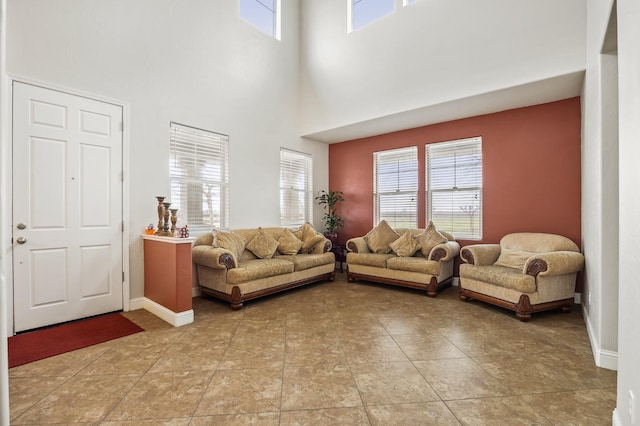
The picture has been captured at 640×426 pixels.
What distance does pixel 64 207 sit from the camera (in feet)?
10.6

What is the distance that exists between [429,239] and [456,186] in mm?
1062

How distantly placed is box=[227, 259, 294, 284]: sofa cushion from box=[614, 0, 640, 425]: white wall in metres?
3.35

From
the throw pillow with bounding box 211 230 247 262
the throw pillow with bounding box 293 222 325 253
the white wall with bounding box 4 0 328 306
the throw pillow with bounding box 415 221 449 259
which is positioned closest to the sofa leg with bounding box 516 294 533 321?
the throw pillow with bounding box 415 221 449 259

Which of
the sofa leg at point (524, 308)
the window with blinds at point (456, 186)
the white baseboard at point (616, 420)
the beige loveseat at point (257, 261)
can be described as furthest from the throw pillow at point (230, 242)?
the white baseboard at point (616, 420)

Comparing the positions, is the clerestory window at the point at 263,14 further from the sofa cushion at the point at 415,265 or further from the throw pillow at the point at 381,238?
the sofa cushion at the point at 415,265

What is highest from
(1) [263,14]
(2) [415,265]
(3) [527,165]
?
(1) [263,14]

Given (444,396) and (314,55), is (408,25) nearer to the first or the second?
(314,55)

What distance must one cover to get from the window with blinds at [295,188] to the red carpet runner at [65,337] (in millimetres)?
3029

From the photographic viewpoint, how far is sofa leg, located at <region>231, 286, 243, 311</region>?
12.2ft

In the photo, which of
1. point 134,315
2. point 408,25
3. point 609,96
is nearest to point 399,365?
point 609,96

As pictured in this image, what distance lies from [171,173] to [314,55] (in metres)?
3.52

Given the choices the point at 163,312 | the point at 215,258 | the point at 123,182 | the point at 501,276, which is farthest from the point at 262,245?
the point at 501,276

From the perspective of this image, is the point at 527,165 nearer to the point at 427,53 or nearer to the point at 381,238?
the point at 427,53

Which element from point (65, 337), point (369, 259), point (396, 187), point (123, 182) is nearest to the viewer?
point (65, 337)
